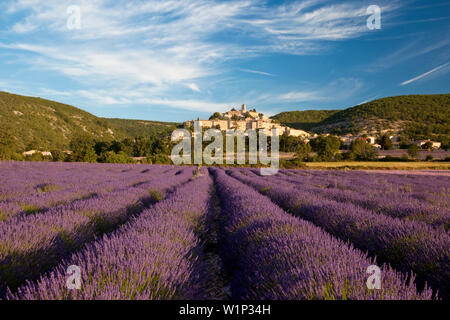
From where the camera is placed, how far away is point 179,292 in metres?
1.50

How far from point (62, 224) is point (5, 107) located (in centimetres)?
11442

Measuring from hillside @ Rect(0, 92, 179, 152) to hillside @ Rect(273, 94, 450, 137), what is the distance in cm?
8614

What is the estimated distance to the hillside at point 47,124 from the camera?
241 ft

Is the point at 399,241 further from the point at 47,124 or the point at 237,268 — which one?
the point at 47,124

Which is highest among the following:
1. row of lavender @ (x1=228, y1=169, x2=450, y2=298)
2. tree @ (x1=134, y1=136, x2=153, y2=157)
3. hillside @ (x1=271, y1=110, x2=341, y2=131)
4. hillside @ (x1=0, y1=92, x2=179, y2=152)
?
hillside @ (x1=271, y1=110, x2=341, y2=131)

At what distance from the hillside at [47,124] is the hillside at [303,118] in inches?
3212

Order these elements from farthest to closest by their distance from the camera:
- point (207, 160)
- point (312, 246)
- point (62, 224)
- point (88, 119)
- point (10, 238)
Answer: point (88, 119) < point (207, 160) < point (62, 224) < point (10, 238) < point (312, 246)

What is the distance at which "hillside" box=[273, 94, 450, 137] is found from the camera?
79.1 meters

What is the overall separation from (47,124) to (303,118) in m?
139

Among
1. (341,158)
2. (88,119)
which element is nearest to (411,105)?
(341,158)

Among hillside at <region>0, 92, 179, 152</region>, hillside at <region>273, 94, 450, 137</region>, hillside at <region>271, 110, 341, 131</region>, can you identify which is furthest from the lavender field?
hillside at <region>271, 110, 341, 131</region>

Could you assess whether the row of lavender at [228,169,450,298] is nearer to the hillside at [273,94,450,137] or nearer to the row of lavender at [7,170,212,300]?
the row of lavender at [7,170,212,300]

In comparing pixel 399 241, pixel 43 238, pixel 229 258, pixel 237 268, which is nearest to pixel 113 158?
pixel 43 238
